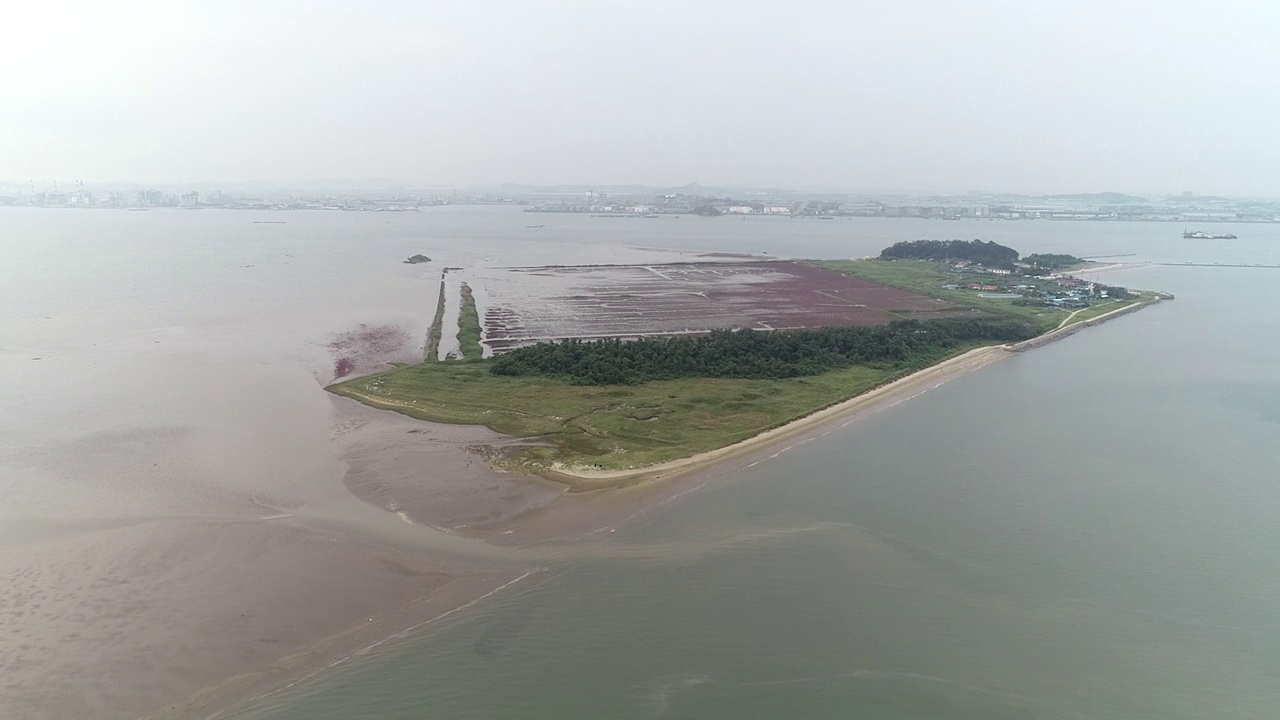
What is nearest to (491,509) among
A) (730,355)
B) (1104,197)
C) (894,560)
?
(894,560)

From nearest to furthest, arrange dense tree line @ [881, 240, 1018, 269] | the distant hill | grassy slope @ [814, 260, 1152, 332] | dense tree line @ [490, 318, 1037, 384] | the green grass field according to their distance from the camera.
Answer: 1. the green grass field
2. dense tree line @ [490, 318, 1037, 384]
3. grassy slope @ [814, 260, 1152, 332]
4. dense tree line @ [881, 240, 1018, 269]
5. the distant hill

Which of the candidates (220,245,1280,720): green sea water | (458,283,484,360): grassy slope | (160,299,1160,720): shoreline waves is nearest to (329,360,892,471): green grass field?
(160,299,1160,720): shoreline waves

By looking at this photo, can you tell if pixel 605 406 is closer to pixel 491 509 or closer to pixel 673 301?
pixel 491 509

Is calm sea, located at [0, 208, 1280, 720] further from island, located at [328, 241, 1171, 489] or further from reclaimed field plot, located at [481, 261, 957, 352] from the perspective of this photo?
reclaimed field plot, located at [481, 261, 957, 352]

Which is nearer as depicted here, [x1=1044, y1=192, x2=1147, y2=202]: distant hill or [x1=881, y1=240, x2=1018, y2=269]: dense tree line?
[x1=881, y1=240, x2=1018, y2=269]: dense tree line

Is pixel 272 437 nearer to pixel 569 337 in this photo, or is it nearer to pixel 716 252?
pixel 569 337

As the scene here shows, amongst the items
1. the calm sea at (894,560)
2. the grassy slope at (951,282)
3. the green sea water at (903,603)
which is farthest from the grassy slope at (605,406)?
the grassy slope at (951,282)

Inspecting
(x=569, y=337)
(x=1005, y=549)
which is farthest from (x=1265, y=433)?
(x=569, y=337)

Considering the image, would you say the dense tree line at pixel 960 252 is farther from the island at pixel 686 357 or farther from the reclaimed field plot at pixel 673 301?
the reclaimed field plot at pixel 673 301
